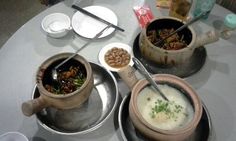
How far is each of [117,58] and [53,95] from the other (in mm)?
351

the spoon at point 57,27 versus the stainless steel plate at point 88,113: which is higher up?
the spoon at point 57,27

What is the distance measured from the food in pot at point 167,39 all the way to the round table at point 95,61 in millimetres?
137

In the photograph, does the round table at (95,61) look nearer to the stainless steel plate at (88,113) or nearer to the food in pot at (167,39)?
the stainless steel plate at (88,113)

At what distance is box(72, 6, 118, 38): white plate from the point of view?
48.7 inches

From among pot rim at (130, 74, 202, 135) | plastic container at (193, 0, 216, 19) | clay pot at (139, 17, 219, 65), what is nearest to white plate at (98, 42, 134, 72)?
clay pot at (139, 17, 219, 65)

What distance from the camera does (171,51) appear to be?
997 mm

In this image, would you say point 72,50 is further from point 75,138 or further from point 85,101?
point 75,138

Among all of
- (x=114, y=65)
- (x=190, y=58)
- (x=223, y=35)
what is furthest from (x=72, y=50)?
(x=223, y=35)

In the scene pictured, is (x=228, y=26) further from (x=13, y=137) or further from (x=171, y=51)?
(x=13, y=137)

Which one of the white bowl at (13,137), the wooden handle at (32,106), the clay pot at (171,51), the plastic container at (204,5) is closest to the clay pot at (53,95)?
the wooden handle at (32,106)

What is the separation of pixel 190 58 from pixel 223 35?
Result: 0.60ft

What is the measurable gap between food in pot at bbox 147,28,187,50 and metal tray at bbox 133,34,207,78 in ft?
0.24

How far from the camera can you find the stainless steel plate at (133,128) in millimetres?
938

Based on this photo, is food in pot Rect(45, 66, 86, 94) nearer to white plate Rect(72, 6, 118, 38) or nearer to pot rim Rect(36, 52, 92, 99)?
pot rim Rect(36, 52, 92, 99)
